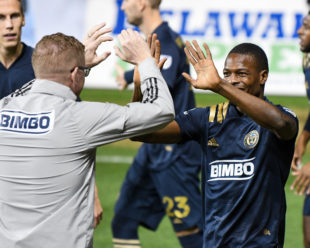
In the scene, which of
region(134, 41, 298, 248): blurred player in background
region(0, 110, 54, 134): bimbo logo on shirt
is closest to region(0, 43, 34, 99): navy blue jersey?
region(134, 41, 298, 248): blurred player in background

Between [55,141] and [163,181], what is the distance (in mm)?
3021

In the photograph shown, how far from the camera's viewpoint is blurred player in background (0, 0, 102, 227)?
5566 millimetres

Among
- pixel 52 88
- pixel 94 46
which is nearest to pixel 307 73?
pixel 94 46

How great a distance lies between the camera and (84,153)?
3.96m

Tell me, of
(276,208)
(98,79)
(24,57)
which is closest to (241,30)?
(98,79)

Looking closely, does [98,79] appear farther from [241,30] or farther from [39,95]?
[39,95]

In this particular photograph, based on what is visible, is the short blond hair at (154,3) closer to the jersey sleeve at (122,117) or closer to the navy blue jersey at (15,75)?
the navy blue jersey at (15,75)

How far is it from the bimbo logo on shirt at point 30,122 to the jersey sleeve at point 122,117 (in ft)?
0.49

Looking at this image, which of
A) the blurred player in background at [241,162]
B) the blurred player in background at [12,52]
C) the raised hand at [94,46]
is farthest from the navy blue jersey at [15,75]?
the blurred player in background at [241,162]

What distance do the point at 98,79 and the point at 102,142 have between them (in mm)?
13530

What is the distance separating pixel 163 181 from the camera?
22.3ft

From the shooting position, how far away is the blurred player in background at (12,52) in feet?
18.3

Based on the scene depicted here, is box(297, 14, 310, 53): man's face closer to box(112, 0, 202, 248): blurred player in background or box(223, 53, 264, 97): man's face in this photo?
box(112, 0, 202, 248): blurred player in background

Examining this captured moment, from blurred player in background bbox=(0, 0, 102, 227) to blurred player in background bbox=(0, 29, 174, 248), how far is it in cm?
162
